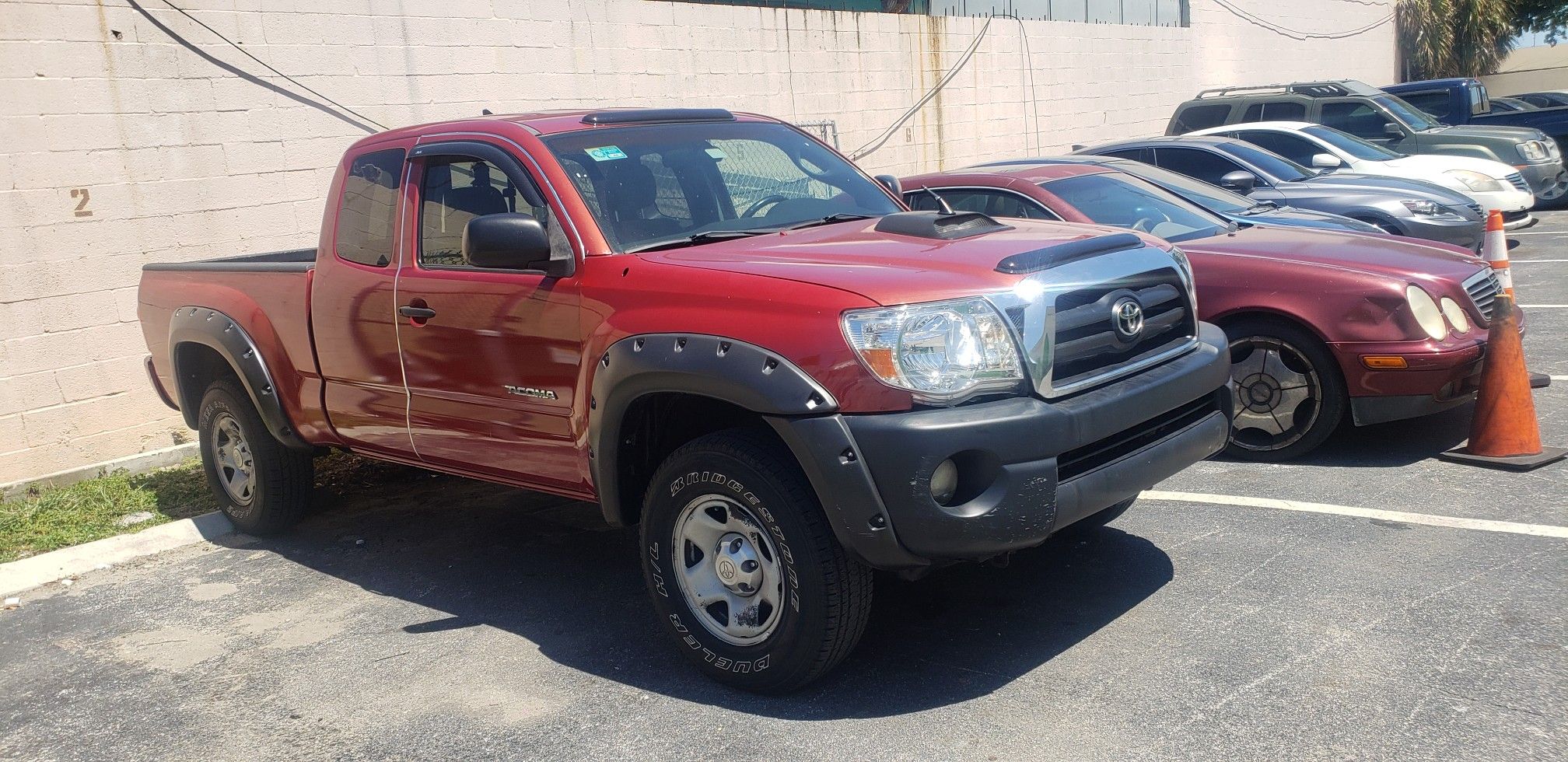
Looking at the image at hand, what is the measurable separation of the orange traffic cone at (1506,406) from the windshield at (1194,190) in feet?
6.82

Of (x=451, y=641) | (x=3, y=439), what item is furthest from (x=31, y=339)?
(x=451, y=641)

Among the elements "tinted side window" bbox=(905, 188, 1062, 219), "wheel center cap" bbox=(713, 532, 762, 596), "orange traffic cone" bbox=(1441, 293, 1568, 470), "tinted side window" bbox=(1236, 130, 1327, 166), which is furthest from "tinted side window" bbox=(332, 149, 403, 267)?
"tinted side window" bbox=(1236, 130, 1327, 166)

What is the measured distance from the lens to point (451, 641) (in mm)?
4844

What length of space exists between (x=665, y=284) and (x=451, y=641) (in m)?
1.68

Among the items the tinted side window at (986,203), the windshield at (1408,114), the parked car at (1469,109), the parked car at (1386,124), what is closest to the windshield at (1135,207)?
the tinted side window at (986,203)

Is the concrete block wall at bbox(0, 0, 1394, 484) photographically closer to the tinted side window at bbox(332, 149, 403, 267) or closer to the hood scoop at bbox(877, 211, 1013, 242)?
the tinted side window at bbox(332, 149, 403, 267)

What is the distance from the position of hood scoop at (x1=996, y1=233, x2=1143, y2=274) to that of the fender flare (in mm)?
727

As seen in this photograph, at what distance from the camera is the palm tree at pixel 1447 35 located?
31422 mm

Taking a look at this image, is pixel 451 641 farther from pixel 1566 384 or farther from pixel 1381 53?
pixel 1381 53

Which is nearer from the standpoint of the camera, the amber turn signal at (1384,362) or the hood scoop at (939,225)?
the hood scoop at (939,225)

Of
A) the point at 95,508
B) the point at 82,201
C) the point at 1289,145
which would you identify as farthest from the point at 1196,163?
the point at 95,508

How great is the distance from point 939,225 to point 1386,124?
13.1 m

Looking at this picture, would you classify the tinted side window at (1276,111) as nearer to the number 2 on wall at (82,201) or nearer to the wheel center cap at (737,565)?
the number 2 on wall at (82,201)

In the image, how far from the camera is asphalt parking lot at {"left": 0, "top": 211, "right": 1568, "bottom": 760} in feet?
12.1
